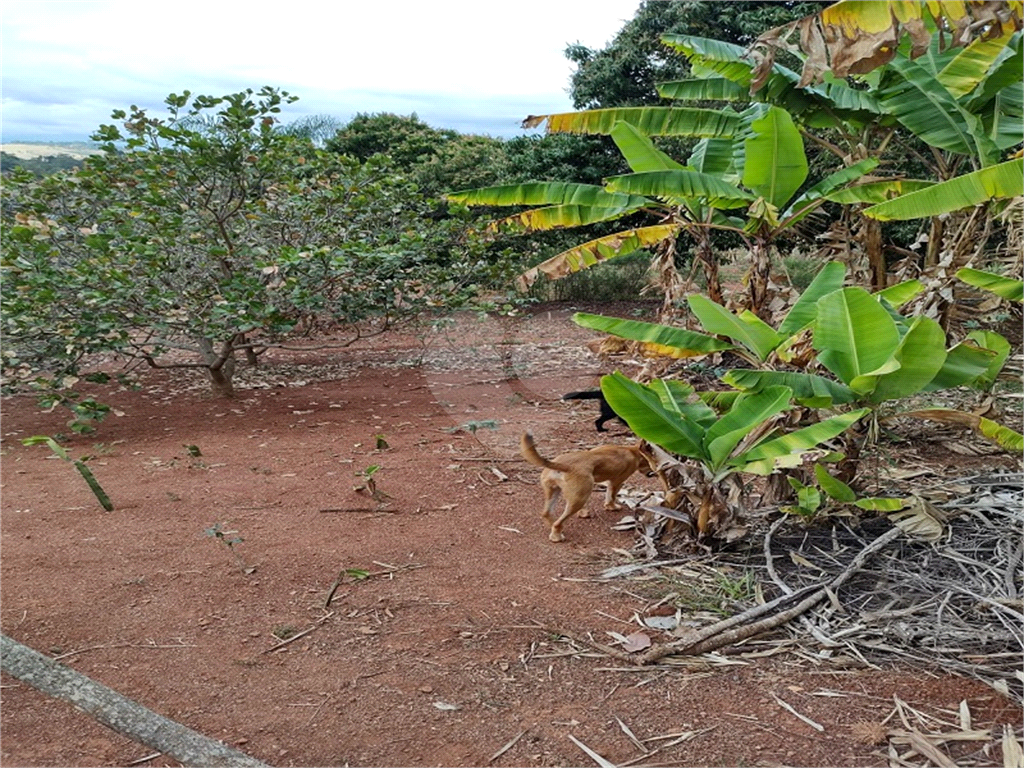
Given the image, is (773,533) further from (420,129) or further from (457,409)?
(420,129)

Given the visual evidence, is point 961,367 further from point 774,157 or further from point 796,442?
point 774,157

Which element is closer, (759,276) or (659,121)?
(759,276)

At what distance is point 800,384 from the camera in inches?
142

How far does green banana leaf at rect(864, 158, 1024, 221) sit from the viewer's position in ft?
13.3

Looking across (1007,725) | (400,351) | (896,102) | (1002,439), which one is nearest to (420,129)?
(400,351)

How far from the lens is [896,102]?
5.73 meters

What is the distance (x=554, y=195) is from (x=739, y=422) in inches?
109

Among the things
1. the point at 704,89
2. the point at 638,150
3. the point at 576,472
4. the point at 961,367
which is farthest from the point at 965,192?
the point at 704,89

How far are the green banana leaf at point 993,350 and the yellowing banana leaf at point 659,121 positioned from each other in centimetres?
308

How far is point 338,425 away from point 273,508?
2.25m

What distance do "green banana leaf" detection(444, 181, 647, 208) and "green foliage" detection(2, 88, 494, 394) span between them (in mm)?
1303

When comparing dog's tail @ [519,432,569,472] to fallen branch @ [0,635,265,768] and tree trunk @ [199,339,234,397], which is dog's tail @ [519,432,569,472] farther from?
tree trunk @ [199,339,234,397]

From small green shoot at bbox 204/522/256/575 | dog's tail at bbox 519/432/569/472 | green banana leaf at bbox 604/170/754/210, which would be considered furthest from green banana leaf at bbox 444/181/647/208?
small green shoot at bbox 204/522/256/575

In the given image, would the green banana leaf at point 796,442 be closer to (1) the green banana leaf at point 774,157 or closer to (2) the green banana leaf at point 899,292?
(2) the green banana leaf at point 899,292
